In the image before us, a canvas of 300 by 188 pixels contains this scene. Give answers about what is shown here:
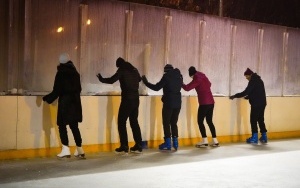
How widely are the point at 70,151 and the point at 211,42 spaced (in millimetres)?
5114

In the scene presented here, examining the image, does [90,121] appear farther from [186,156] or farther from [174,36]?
[174,36]

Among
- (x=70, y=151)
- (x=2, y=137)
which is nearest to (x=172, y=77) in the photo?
(x=70, y=151)

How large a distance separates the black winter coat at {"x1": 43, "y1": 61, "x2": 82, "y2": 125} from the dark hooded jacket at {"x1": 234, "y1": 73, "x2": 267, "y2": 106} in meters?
4.89

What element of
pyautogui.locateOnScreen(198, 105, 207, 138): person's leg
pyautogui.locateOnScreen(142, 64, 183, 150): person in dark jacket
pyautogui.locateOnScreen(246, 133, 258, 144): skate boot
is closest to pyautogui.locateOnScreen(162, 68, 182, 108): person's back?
pyautogui.locateOnScreen(142, 64, 183, 150): person in dark jacket

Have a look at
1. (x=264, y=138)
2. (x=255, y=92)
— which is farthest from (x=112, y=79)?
(x=264, y=138)

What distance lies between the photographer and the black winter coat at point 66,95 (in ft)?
31.0

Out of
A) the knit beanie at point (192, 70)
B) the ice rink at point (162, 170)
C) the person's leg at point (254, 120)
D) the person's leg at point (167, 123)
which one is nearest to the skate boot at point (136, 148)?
the ice rink at point (162, 170)

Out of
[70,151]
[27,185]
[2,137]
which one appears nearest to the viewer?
[27,185]

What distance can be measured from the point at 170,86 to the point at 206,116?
152 centimetres

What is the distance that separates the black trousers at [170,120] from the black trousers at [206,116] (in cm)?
82

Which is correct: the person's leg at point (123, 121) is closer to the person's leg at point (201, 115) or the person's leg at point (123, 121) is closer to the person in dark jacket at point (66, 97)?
the person in dark jacket at point (66, 97)

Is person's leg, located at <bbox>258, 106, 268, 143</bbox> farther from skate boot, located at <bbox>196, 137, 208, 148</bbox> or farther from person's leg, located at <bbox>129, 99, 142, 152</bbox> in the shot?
person's leg, located at <bbox>129, 99, 142, 152</bbox>

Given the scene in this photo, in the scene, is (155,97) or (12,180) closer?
(12,180)

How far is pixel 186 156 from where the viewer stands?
10.6 meters
